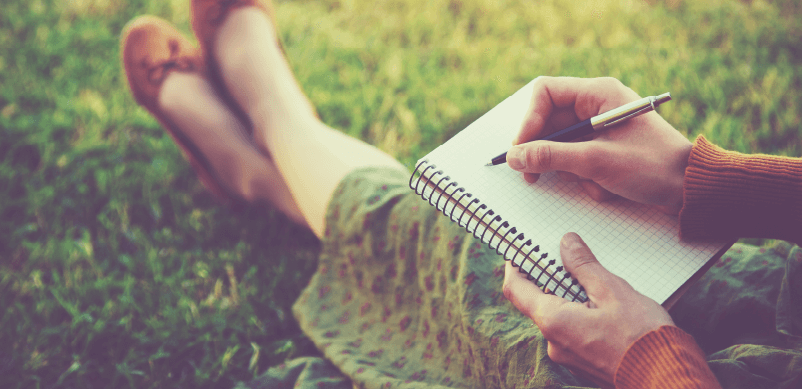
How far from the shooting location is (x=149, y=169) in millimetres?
1723

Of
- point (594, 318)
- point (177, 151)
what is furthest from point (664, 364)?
point (177, 151)

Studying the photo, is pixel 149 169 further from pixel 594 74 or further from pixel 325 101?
pixel 594 74

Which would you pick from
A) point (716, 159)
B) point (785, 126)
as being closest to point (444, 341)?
A: point (716, 159)

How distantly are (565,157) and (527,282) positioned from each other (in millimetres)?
207

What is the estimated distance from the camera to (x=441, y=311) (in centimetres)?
103

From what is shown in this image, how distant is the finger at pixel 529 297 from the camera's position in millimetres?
741

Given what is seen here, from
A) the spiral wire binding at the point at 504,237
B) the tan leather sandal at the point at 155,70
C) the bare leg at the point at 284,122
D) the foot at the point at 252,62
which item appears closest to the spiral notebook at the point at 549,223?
the spiral wire binding at the point at 504,237

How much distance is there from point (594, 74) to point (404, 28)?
2.71 ft

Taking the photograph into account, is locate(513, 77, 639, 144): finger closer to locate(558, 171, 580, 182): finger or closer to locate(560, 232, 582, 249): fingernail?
locate(558, 171, 580, 182): finger

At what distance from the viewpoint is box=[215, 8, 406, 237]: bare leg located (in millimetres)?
1254

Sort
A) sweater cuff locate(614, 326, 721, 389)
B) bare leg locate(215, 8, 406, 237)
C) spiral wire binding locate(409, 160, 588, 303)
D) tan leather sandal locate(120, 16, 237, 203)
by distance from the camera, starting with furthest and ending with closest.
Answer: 1. tan leather sandal locate(120, 16, 237, 203)
2. bare leg locate(215, 8, 406, 237)
3. spiral wire binding locate(409, 160, 588, 303)
4. sweater cuff locate(614, 326, 721, 389)

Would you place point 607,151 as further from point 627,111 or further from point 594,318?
point 594,318

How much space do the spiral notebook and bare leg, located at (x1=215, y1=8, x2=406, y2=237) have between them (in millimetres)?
418

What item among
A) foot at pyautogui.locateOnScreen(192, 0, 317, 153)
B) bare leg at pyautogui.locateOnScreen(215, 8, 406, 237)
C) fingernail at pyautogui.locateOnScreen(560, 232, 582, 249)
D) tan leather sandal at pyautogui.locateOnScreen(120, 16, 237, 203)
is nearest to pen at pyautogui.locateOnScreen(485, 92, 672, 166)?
fingernail at pyautogui.locateOnScreen(560, 232, 582, 249)
